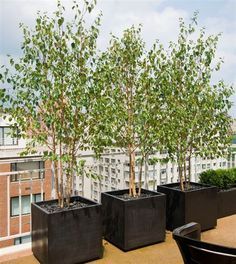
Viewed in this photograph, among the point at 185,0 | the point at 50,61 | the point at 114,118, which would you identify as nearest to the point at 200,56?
the point at 185,0

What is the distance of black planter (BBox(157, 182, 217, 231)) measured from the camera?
3680mm

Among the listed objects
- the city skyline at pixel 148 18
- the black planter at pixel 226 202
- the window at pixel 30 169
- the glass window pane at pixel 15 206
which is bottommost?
the glass window pane at pixel 15 206

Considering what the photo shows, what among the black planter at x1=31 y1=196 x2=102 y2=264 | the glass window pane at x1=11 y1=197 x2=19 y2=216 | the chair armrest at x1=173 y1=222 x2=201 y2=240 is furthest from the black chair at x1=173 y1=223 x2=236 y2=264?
the glass window pane at x1=11 y1=197 x2=19 y2=216

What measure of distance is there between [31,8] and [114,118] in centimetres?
139

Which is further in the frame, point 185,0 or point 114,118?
point 185,0

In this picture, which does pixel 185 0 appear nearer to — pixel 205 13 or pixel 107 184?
pixel 205 13

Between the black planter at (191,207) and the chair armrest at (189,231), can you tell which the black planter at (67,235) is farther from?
Answer: the chair armrest at (189,231)

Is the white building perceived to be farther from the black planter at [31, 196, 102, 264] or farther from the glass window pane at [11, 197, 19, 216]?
the glass window pane at [11, 197, 19, 216]

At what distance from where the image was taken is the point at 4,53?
9.16ft

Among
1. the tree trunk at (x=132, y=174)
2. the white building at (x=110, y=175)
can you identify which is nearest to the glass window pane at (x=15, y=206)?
the white building at (x=110, y=175)

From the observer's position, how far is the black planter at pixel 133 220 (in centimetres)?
317

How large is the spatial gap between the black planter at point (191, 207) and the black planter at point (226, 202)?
0.48 metres

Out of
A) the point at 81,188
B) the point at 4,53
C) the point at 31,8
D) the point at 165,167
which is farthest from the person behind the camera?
the point at 165,167

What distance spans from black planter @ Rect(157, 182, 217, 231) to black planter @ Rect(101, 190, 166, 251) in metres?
0.38
